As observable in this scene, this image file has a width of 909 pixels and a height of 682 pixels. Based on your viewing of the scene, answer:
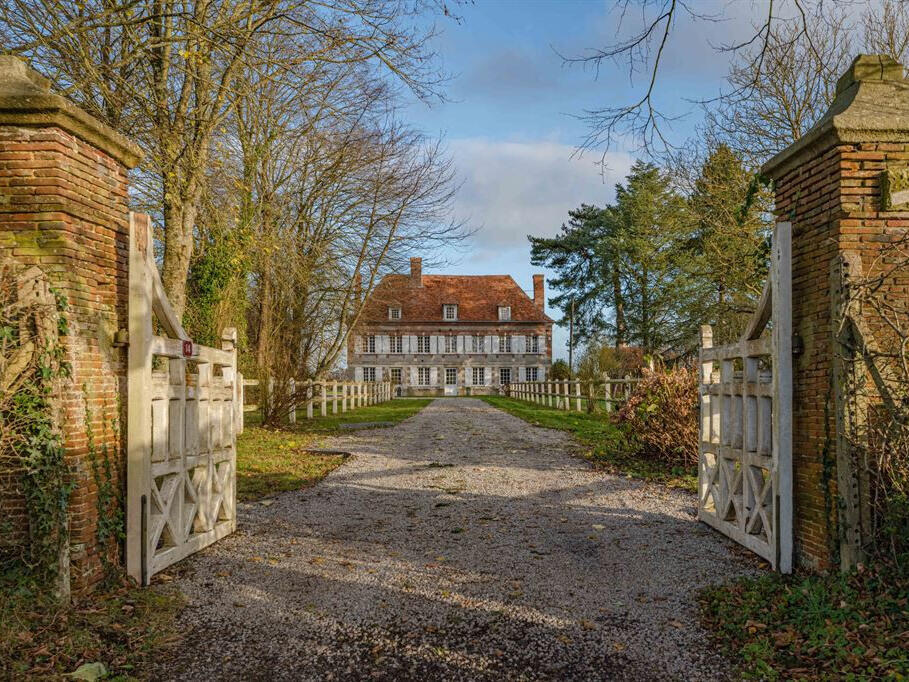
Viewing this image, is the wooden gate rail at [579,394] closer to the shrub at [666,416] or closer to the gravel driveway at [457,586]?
the shrub at [666,416]

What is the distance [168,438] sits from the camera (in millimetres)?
5359

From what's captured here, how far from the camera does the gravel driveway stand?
365 cm

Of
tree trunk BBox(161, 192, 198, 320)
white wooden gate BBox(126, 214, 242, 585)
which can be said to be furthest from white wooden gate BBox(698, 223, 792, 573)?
tree trunk BBox(161, 192, 198, 320)

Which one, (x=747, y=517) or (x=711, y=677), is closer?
(x=711, y=677)

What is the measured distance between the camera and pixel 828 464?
4613 millimetres

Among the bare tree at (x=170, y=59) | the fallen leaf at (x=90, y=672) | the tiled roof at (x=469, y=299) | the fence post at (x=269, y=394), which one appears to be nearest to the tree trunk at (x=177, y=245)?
the bare tree at (x=170, y=59)

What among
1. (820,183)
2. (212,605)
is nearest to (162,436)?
(212,605)

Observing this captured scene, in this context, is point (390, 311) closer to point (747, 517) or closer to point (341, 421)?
point (341, 421)

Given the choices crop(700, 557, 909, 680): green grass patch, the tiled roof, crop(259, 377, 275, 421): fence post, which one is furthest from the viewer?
the tiled roof

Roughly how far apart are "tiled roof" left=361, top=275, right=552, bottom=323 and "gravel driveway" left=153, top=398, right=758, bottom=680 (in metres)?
47.7

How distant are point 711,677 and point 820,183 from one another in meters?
3.56

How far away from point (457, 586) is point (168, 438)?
264 cm

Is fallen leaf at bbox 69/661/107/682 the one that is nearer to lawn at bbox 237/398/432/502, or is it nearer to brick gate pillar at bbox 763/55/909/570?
brick gate pillar at bbox 763/55/909/570

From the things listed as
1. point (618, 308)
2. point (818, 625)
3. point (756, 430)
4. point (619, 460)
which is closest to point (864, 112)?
point (756, 430)
